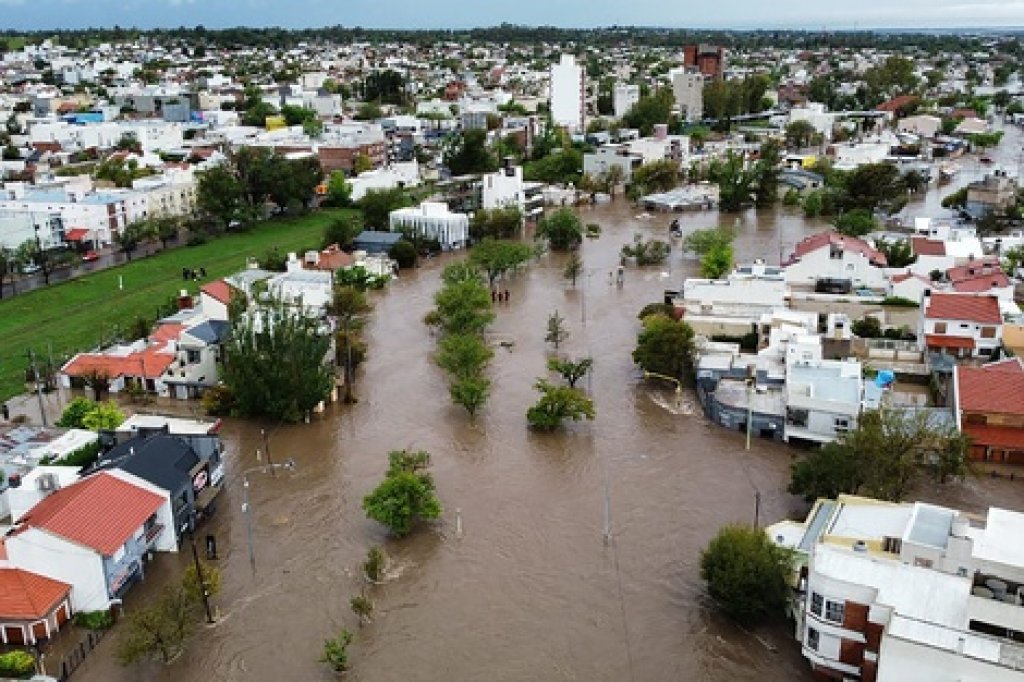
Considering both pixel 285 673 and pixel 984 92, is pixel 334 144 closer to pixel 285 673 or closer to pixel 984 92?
pixel 285 673

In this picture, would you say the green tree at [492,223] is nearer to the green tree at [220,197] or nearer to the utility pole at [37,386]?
the green tree at [220,197]

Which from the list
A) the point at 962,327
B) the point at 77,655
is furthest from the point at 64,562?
the point at 962,327

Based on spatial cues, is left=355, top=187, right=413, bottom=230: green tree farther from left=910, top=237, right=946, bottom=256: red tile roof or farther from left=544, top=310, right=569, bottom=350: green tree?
left=910, top=237, right=946, bottom=256: red tile roof

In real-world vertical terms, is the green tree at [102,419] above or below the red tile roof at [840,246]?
below

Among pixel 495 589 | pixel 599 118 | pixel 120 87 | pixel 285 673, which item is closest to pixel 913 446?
pixel 495 589

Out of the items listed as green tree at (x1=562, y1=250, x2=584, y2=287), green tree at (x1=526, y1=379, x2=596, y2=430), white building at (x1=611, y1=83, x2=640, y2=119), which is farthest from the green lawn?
white building at (x1=611, y1=83, x2=640, y2=119)

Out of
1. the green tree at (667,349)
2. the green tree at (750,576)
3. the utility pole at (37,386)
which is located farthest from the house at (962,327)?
the utility pole at (37,386)
